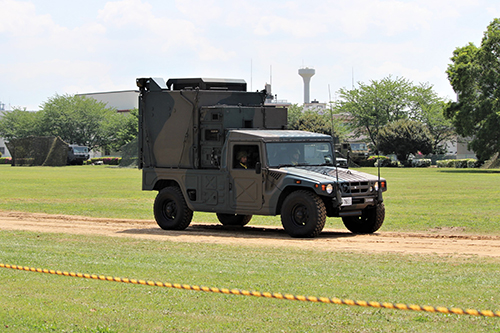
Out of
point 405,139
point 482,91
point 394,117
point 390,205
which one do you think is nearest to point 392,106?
point 394,117

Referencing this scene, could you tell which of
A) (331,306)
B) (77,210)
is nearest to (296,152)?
(331,306)

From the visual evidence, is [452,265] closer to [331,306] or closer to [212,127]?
[331,306]

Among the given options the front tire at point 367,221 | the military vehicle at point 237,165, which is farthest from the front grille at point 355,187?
the front tire at point 367,221

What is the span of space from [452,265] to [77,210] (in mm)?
15368

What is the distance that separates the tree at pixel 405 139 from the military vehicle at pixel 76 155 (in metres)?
35.9

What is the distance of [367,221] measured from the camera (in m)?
15.8

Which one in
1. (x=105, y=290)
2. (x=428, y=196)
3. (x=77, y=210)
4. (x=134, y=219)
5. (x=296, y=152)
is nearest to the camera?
(x=105, y=290)

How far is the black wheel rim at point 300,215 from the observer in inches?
569

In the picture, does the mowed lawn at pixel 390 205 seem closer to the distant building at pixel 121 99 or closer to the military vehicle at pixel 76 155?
the military vehicle at pixel 76 155

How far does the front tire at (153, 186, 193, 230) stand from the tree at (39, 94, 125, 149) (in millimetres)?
86526

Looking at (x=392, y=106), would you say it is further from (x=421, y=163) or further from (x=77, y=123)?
(x=77, y=123)

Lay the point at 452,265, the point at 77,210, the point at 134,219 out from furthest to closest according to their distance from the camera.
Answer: the point at 77,210 < the point at 134,219 < the point at 452,265

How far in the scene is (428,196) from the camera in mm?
26969

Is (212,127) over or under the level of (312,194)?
over
